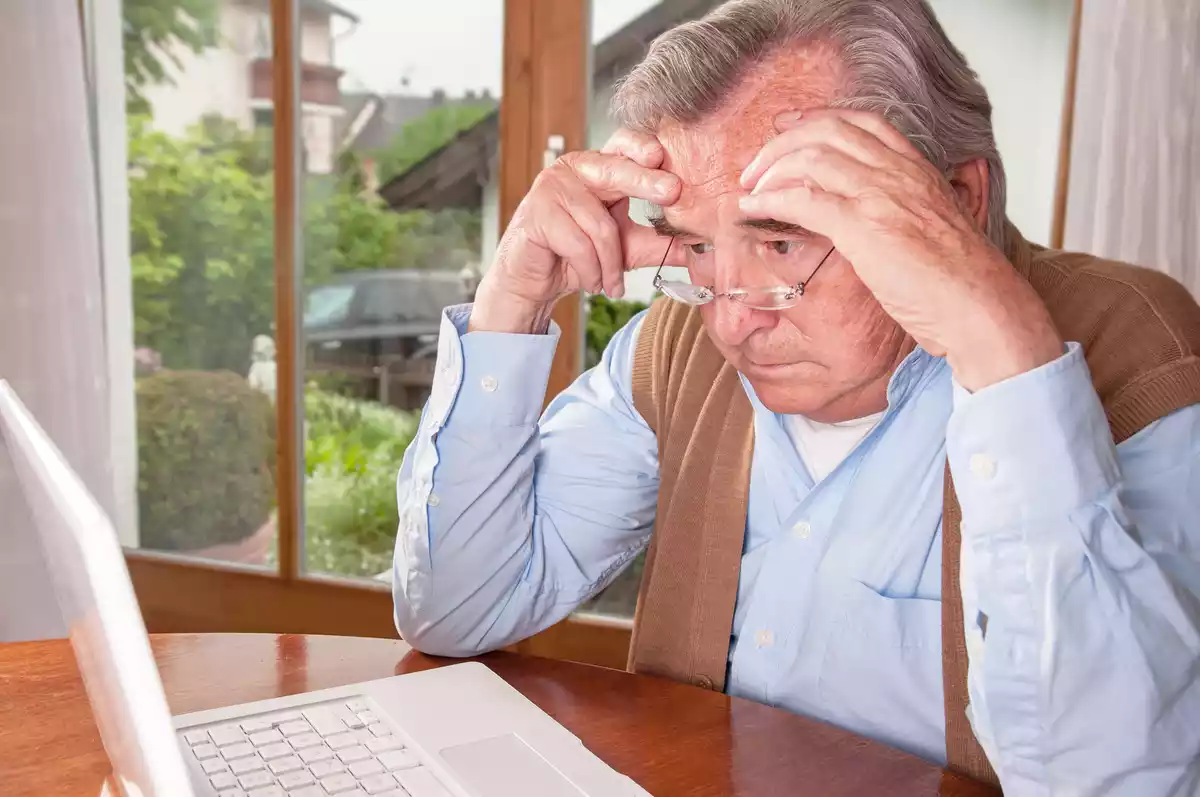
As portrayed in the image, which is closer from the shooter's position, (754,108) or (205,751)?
(205,751)

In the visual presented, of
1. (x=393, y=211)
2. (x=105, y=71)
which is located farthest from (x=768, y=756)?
(x=105, y=71)

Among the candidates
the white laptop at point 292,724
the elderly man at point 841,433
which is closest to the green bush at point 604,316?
the elderly man at point 841,433

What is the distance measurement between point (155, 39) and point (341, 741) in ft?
9.92

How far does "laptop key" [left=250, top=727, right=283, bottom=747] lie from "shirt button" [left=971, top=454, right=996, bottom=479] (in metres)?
0.64

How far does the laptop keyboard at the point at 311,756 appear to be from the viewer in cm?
85

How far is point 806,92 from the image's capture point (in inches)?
43.1

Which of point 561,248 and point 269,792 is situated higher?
point 561,248

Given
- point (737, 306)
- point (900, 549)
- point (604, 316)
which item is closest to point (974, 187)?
point (737, 306)

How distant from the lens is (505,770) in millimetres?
883

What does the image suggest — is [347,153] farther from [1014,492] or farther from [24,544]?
[1014,492]

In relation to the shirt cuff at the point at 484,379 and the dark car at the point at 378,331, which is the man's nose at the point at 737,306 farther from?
the dark car at the point at 378,331

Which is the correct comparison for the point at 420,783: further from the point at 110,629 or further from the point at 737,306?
the point at 737,306

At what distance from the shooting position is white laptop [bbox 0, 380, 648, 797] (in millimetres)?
542

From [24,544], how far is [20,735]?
7.66ft
